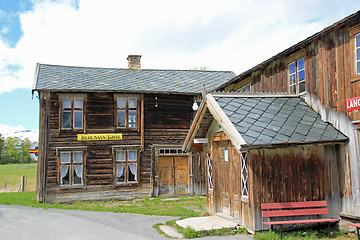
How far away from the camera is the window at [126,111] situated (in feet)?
60.8

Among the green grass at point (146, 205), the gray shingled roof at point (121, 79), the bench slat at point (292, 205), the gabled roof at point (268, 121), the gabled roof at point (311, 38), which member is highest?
the gray shingled roof at point (121, 79)

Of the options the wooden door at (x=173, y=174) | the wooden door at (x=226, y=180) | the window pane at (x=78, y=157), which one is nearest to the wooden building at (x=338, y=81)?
the wooden door at (x=226, y=180)

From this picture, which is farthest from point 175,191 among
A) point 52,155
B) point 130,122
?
point 52,155

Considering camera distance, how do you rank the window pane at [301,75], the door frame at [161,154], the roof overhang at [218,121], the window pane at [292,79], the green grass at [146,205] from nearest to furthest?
the roof overhang at [218,121], the window pane at [301,75], the window pane at [292,79], the green grass at [146,205], the door frame at [161,154]

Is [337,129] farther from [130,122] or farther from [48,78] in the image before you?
[48,78]

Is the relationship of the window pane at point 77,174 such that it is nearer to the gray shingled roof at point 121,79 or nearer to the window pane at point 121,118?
the window pane at point 121,118

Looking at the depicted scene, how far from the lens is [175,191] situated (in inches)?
755

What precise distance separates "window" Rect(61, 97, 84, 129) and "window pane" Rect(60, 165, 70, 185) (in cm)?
209

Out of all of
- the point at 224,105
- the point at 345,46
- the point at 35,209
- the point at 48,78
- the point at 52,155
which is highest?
the point at 48,78

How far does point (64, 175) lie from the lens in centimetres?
1744

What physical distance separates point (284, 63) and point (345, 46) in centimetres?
301

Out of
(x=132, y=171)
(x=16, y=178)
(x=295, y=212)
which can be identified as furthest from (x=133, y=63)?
(x=16, y=178)

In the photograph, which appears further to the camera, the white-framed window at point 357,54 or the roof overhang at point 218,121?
the white-framed window at point 357,54

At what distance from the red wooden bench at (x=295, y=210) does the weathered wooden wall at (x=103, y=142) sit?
1069 centimetres
